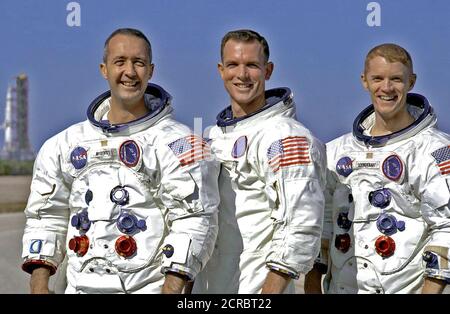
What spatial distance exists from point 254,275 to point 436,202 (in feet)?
3.51

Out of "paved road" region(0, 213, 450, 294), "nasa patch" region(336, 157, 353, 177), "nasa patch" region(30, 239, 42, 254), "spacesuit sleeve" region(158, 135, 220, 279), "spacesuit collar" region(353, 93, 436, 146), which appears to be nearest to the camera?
"spacesuit sleeve" region(158, 135, 220, 279)

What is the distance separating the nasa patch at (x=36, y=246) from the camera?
5.11 m

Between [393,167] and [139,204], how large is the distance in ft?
4.78

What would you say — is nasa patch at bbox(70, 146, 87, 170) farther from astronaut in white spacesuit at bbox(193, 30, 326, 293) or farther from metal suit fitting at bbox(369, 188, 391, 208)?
metal suit fitting at bbox(369, 188, 391, 208)

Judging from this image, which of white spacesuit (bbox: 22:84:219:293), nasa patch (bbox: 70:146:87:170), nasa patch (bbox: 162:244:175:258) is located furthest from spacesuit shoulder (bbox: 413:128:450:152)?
nasa patch (bbox: 70:146:87:170)

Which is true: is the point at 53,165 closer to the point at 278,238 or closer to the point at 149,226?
the point at 149,226

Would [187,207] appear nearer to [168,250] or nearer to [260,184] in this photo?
[168,250]

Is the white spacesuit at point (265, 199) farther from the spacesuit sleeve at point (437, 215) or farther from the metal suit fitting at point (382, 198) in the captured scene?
the spacesuit sleeve at point (437, 215)

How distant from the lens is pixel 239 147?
5.00m

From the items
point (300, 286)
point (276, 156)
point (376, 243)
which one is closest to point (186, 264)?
point (276, 156)

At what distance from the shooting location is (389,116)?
5285 mm

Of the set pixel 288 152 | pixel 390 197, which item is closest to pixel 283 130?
pixel 288 152

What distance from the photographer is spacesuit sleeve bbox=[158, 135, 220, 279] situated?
15.4ft
